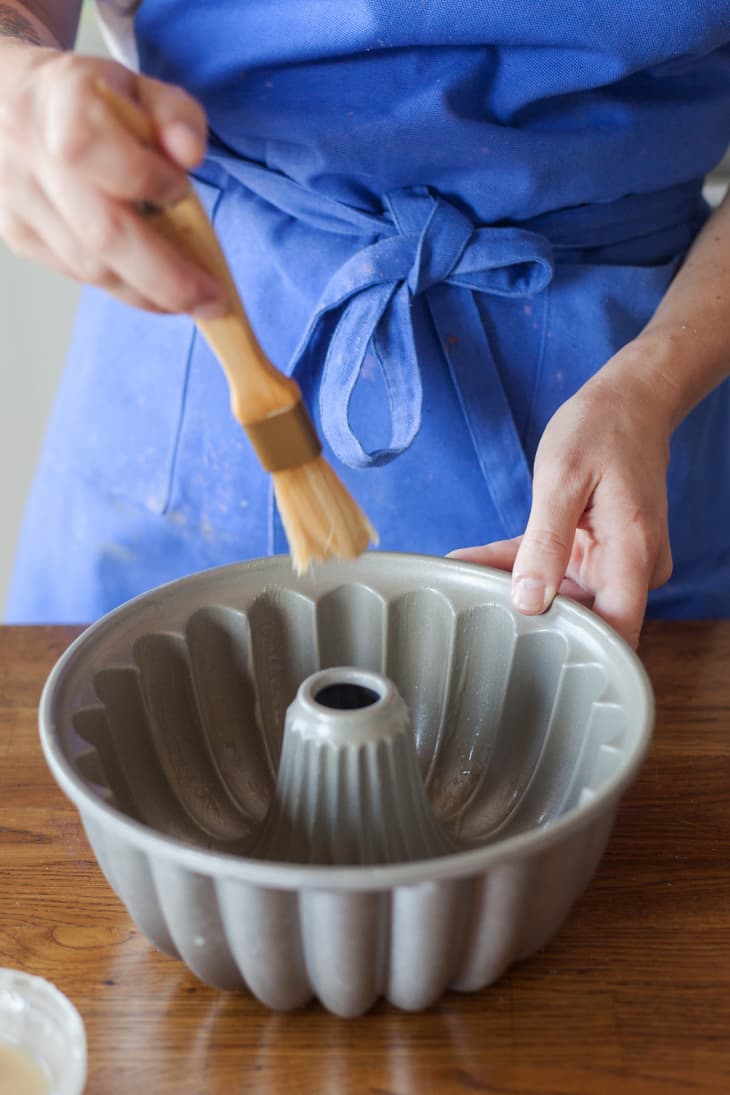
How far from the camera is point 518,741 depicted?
598mm

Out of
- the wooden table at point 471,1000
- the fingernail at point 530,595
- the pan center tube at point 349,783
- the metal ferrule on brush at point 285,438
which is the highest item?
the metal ferrule on brush at point 285,438

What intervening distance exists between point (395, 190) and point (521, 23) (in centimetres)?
12

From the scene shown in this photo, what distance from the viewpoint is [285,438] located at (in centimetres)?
48

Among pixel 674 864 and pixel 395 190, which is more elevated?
pixel 395 190

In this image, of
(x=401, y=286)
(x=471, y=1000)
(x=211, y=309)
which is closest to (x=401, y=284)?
(x=401, y=286)

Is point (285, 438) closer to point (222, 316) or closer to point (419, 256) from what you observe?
point (222, 316)

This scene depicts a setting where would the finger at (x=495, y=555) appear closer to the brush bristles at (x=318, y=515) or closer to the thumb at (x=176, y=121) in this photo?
the brush bristles at (x=318, y=515)

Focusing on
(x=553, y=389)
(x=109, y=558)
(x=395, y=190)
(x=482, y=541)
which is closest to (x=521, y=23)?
(x=395, y=190)

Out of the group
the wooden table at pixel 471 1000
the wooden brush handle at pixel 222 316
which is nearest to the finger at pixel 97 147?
the wooden brush handle at pixel 222 316

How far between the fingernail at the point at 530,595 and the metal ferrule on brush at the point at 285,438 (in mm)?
134

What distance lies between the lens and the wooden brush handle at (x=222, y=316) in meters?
0.39

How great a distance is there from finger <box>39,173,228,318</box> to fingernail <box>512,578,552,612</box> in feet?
0.75

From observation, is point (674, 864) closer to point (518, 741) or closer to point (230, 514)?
point (518, 741)

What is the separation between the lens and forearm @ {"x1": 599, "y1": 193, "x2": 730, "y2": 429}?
2.19 feet
